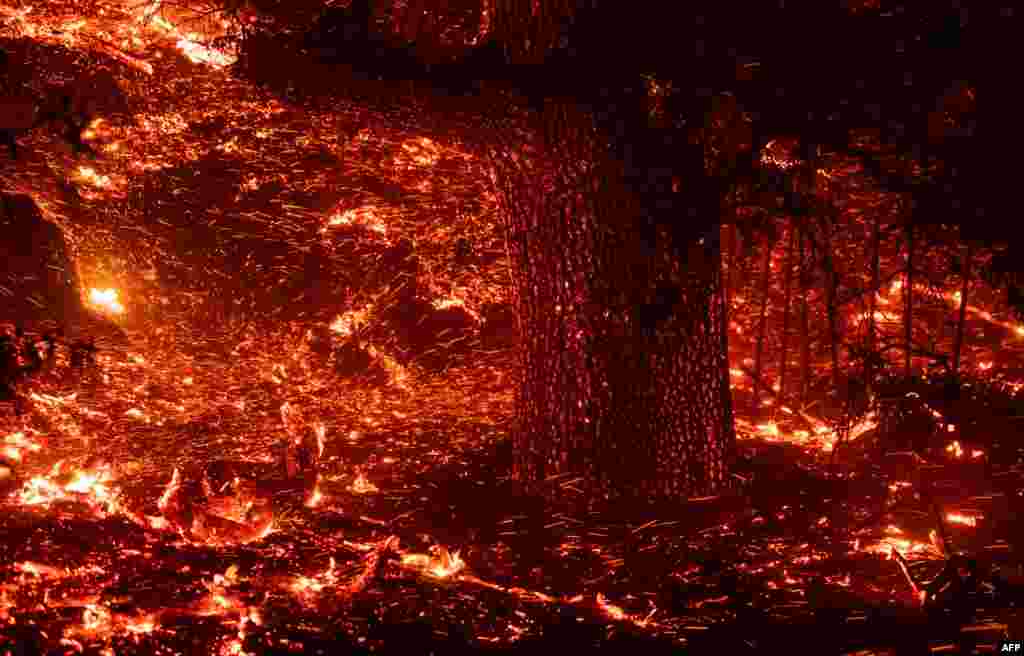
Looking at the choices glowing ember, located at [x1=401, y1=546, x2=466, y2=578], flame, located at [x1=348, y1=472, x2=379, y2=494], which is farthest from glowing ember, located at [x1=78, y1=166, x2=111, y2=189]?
glowing ember, located at [x1=401, y1=546, x2=466, y2=578]

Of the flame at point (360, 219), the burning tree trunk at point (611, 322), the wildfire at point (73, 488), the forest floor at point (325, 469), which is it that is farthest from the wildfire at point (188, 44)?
the burning tree trunk at point (611, 322)

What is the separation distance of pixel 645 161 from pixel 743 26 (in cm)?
80

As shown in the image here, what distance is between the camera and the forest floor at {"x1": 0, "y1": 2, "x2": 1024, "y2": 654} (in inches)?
172

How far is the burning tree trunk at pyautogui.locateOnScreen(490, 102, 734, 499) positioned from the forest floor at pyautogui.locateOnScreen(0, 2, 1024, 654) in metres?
0.33

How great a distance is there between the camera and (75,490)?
19.4ft

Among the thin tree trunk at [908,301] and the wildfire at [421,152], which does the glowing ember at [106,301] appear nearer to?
the wildfire at [421,152]

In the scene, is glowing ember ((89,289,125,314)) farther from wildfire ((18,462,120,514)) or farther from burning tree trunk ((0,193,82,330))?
wildfire ((18,462,120,514))

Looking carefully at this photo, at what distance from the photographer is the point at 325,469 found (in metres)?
6.26

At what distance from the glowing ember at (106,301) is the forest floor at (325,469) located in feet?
Answer: 0.08

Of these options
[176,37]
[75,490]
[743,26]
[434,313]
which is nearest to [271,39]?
[743,26]

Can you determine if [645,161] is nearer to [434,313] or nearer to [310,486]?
[310,486]

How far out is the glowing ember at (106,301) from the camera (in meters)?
9.08

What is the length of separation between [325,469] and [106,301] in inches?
162

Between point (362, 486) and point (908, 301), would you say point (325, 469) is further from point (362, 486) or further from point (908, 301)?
point (908, 301)
